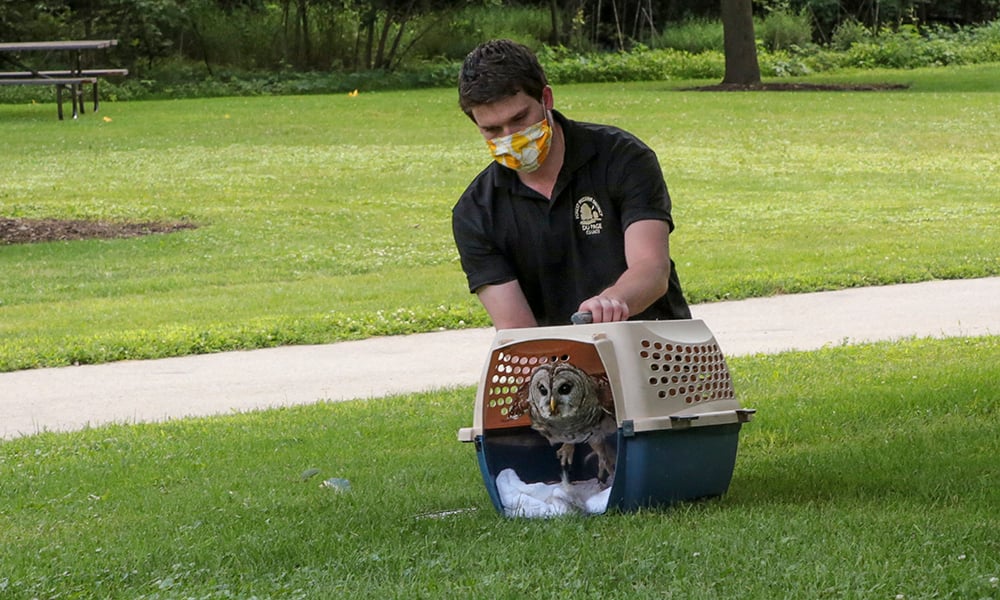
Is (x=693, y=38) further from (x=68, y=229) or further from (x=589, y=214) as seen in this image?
(x=589, y=214)

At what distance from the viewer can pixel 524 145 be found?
4.67 meters

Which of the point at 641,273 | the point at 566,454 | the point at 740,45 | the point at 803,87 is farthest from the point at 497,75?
the point at 740,45

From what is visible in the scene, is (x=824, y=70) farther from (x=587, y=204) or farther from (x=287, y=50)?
(x=587, y=204)

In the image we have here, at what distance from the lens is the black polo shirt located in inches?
187

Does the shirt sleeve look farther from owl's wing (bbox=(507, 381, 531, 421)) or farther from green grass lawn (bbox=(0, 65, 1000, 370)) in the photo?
green grass lawn (bbox=(0, 65, 1000, 370))

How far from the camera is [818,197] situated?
17.6 metres

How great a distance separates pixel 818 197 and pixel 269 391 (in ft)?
35.2

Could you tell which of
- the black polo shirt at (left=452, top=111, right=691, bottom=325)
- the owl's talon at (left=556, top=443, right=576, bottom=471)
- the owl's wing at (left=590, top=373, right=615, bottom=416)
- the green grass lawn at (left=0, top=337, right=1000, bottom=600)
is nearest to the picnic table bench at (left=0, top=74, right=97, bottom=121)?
the green grass lawn at (left=0, top=337, right=1000, bottom=600)

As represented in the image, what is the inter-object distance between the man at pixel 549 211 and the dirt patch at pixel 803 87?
26.6m

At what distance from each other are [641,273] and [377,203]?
13533 millimetres

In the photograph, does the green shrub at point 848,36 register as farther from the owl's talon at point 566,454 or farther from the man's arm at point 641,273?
the owl's talon at point 566,454

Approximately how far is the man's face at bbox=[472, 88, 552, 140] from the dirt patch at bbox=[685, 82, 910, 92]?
26791 millimetres

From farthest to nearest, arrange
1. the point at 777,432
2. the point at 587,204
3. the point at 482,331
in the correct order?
the point at 482,331 → the point at 777,432 → the point at 587,204

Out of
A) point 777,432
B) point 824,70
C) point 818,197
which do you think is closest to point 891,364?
point 777,432
